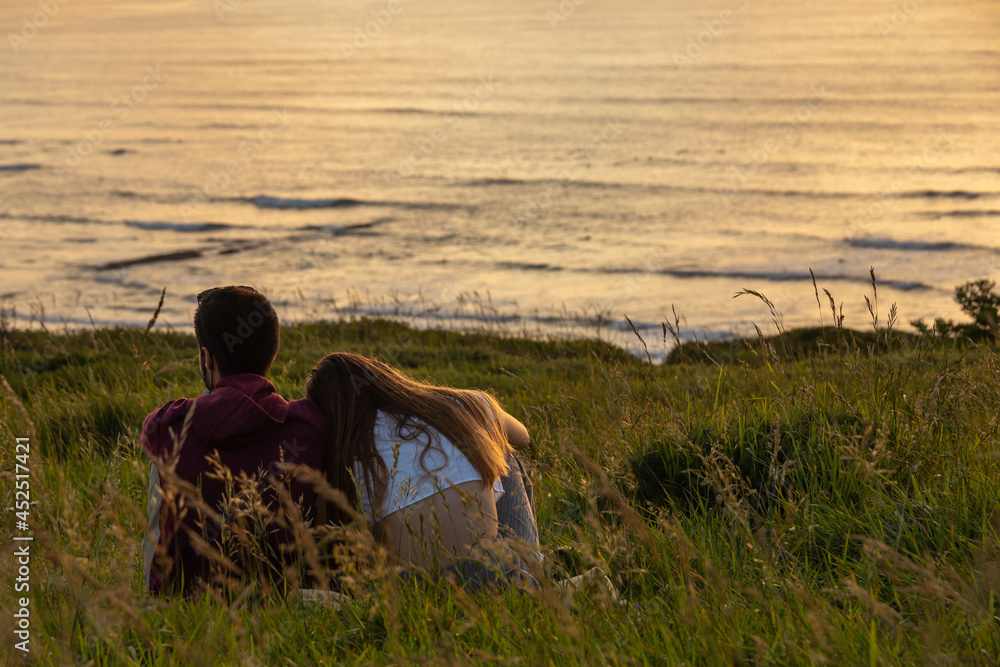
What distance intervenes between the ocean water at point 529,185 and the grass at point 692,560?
325 inches

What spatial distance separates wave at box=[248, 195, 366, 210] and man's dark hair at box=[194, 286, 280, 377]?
2556 cm

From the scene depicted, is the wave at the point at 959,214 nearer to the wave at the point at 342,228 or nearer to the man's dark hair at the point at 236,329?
the wave at the point at 342,228

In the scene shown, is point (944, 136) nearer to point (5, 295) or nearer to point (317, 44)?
point (5, 295)

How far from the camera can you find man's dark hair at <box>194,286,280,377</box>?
3.04 meters

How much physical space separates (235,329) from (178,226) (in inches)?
939

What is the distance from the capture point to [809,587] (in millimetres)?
2529

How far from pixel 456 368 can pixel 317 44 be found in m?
98.1

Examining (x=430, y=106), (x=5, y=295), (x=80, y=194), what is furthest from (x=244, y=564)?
(x=430, y=106)

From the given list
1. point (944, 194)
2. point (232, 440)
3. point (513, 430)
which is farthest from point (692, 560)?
point (944, 194)

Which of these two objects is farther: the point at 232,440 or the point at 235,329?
the point at 235,329

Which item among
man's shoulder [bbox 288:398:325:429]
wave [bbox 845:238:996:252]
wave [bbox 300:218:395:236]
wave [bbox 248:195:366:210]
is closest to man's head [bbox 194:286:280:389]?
man's shoulder [bbox 288:398:325:429]

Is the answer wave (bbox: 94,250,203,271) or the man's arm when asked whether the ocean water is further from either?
the man's arm

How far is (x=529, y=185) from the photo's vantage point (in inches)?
1170

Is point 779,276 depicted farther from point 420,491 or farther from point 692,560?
point 420,491
